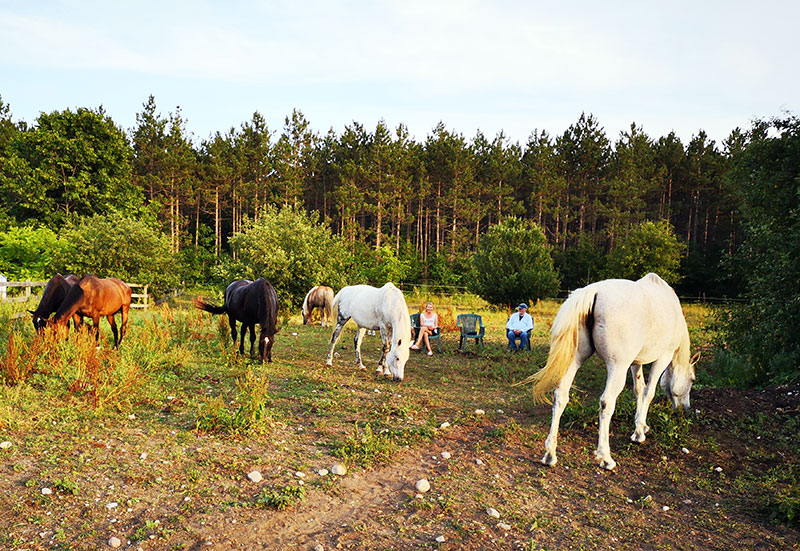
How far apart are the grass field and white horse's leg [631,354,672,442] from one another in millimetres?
195

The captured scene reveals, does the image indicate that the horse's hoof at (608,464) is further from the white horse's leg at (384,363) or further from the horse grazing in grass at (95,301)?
the horse grazing in grass at (95,301)

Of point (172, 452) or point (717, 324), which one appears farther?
point (717, 324)

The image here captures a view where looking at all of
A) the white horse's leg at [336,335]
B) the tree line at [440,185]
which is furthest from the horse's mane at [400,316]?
the tree line at [440,185]

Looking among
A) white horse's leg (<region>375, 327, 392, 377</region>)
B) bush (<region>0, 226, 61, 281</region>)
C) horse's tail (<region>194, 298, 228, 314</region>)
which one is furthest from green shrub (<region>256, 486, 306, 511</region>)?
bush (<region>0, 226, 61, 281</region>)

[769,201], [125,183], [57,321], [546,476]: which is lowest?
[546,476]

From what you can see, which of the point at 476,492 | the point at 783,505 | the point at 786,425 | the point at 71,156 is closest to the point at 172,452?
the point at 476,492

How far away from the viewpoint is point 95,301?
9.45m

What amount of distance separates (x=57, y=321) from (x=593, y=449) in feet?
29.5

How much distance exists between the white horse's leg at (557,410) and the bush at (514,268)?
22.1m

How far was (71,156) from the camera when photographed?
3216 centimetres

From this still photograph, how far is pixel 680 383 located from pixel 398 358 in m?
4.34

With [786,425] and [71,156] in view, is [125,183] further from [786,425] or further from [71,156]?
[786,425]

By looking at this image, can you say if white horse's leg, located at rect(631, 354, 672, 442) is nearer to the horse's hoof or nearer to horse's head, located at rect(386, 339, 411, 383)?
the horse's hoof

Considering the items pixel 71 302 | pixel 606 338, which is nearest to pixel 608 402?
pixel 606 338
